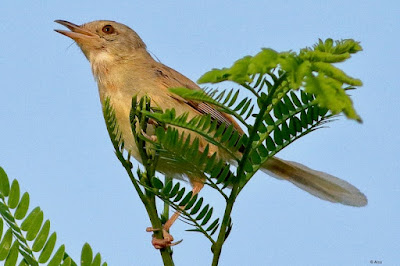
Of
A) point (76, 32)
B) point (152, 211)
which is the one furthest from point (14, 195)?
point (76, 32)

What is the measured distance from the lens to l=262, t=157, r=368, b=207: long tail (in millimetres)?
4121

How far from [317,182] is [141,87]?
1.67 m

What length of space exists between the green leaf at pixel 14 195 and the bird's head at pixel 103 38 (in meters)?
3.58

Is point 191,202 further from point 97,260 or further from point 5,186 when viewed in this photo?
point 5,186

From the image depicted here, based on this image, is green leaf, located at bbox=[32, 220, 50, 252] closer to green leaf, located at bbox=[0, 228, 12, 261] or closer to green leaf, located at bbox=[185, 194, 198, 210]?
green leaf, located at bbox=[0, 228, 12, 261]

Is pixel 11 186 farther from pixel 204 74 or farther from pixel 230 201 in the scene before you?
pixel 204 74

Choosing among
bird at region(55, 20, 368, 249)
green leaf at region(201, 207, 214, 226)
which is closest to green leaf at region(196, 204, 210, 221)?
green leaf at region(201, 207, 214, 226)

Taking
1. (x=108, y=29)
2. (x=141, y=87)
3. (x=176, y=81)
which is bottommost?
(x=141, y=87)

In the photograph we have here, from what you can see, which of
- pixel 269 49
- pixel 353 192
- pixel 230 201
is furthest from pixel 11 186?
pixel 353 192

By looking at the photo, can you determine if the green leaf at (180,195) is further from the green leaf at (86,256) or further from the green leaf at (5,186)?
the green leaf at (5,186)

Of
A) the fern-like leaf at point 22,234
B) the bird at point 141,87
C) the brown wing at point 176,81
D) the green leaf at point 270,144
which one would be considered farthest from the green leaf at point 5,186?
the brown wing at point 176,81

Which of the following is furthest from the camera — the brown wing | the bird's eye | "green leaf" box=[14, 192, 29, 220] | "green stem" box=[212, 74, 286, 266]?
the bird's eye

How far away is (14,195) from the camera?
242 cm

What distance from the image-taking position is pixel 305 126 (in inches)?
97.9
